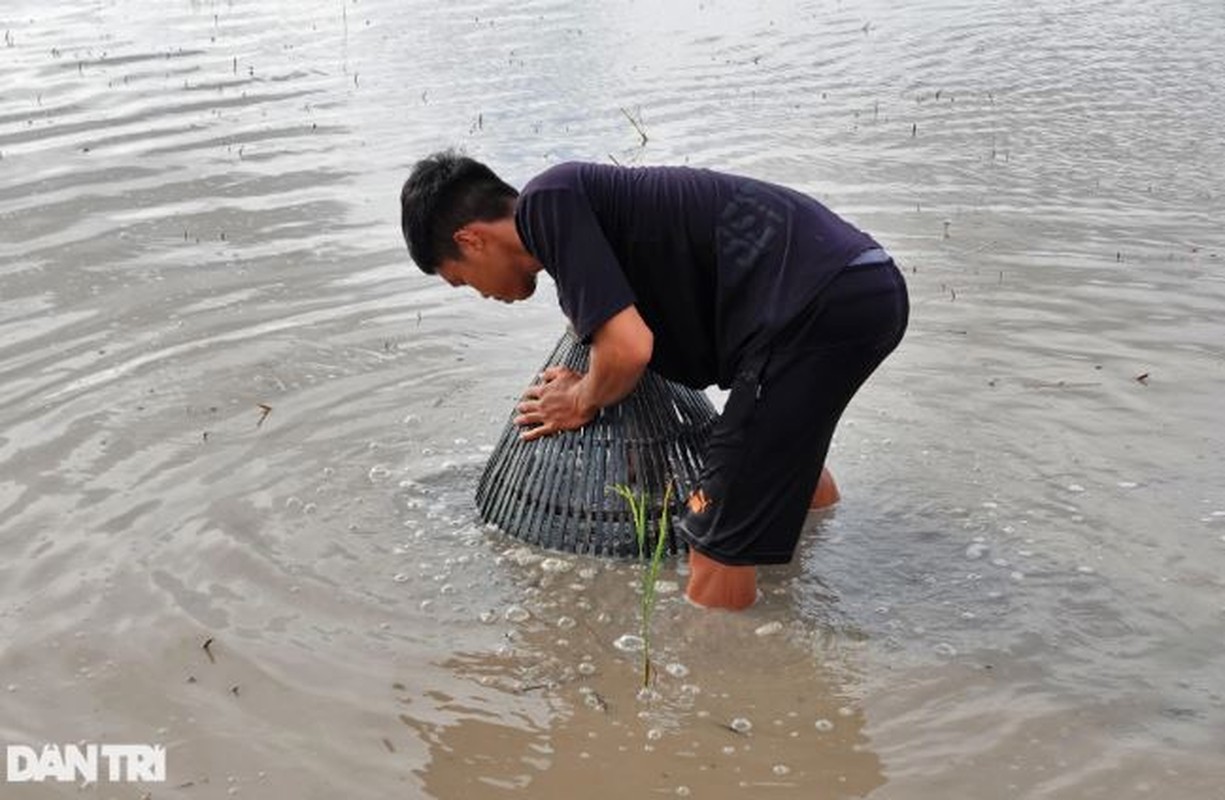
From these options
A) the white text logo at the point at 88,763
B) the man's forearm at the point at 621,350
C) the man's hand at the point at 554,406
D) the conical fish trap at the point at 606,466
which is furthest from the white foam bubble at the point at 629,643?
the white text logo at the point at 88,763

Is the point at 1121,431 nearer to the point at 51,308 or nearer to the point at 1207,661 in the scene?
the point at 1207,661

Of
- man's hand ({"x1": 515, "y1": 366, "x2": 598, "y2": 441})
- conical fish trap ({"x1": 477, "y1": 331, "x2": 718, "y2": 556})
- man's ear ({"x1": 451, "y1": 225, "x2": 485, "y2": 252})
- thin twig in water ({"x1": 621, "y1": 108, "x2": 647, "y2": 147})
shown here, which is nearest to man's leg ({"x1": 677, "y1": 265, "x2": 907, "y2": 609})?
conical fish trap ({"x1": 477, "y1": 331, "x2": 718, "y2": 556})

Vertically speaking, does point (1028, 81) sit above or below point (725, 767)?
above

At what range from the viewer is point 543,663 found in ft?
13.0

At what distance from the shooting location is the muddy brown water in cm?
362

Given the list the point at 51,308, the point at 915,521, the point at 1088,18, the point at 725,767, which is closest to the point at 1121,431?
the point at 915,521

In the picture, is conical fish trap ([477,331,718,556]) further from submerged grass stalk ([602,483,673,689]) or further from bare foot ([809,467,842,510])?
bare foot ([809,467,842,510])

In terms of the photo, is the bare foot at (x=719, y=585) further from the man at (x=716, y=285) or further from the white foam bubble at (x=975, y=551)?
the white foam bubble at (x=975, y=551)

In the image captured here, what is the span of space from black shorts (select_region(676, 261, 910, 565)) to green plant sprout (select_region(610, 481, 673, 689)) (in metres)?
0.14

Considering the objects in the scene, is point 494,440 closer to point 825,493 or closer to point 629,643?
point 825,493

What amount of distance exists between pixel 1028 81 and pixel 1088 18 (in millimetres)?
2518

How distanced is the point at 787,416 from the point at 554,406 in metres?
0.78

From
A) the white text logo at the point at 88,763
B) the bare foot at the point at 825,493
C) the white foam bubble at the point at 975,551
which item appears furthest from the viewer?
the bare foot at the point at 825,493

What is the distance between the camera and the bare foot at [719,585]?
13.7 ft
